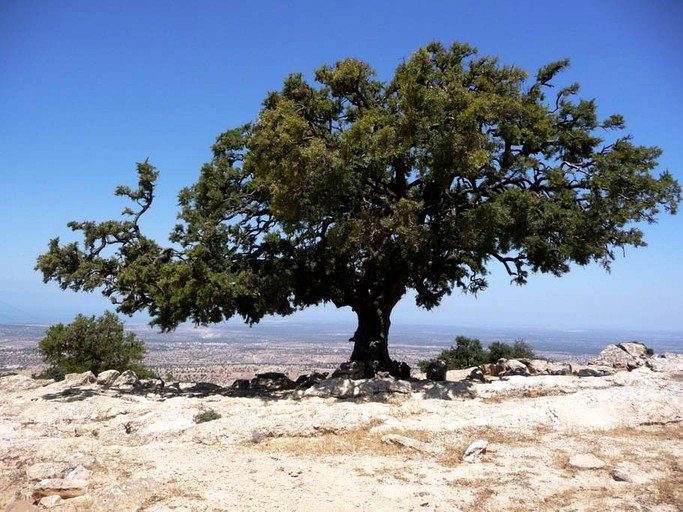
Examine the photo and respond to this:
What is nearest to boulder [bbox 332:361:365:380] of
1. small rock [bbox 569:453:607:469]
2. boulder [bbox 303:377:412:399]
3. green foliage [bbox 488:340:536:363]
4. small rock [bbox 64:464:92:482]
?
boulder [bbox 303:377:412:399]

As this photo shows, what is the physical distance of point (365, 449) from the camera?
11391 millimetres

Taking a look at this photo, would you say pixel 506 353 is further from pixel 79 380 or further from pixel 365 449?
pixel 79 380

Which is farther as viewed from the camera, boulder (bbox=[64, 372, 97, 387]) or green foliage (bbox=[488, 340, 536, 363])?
green foliage (bbox=[488, 340, 536, 363])

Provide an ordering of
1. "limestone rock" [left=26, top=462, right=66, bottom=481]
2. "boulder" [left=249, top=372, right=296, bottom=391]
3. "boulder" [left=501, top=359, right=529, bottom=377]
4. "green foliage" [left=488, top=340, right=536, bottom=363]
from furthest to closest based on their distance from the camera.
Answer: "green foliage" [left=488, top=340, right=536, bottom=363]
"boulder" [left=501, top=359, right=529, bottom=377]
"boulder" [left=249, top=372, right=296, bottom=391]
"limestone rock" [left=26, top=462, right=66, bottom=481]

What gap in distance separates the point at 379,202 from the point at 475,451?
1067 cm

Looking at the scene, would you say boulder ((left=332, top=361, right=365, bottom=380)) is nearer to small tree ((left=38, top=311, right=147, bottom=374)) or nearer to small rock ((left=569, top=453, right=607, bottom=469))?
small rock ((left=569, top=453, right=607, bottom=469))

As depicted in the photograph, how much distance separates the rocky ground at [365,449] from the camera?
852cm

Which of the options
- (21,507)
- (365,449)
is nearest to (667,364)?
(365,449)

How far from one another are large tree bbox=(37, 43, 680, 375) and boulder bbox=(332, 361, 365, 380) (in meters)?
0.75

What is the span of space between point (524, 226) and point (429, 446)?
28.6 ft

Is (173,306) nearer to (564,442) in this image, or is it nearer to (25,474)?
(25,474)

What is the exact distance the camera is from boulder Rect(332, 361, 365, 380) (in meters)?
19.8

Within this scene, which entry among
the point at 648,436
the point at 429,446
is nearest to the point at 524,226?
the point at 648,436

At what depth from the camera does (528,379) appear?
1731cm
